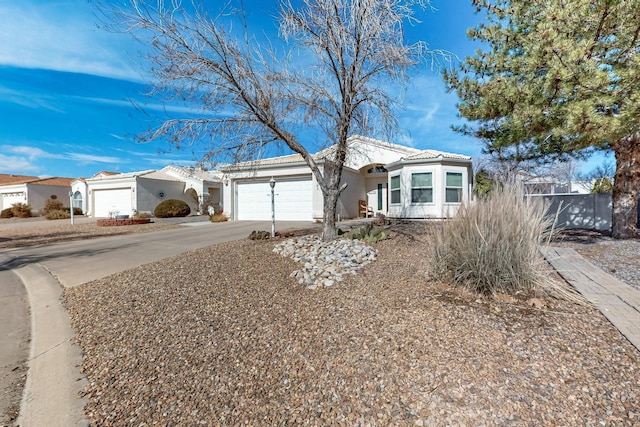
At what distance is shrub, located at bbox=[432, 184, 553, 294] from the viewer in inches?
143

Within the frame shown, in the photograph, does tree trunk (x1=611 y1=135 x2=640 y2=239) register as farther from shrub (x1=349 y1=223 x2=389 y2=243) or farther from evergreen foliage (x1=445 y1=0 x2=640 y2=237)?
shrub (x1=349 y1=223 x2=389 y2=243)

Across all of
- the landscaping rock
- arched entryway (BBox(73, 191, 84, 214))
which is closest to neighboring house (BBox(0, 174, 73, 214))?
arched entryway (BBox(73, 191, 84, 214))

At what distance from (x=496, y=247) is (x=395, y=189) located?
1164 cm

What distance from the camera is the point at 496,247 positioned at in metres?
3.65

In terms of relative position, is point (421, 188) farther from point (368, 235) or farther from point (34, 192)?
point (34, 192)

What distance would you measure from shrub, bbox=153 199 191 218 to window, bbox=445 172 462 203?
15.7 metres

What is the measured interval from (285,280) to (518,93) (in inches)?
232

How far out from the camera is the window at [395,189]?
48.5ft

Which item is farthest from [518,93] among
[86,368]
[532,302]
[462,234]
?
[86,368]

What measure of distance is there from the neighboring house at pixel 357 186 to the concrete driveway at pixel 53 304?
20.0 ft

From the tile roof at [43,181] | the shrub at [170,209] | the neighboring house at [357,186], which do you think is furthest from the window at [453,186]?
the tile roof at [43,181]

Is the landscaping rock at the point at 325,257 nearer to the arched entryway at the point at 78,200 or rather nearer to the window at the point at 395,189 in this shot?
the window at the point at 395,189

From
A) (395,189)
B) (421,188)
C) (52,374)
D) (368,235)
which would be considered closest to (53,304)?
(52,374)

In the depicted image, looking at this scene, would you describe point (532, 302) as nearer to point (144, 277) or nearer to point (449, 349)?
point (449, 349)
